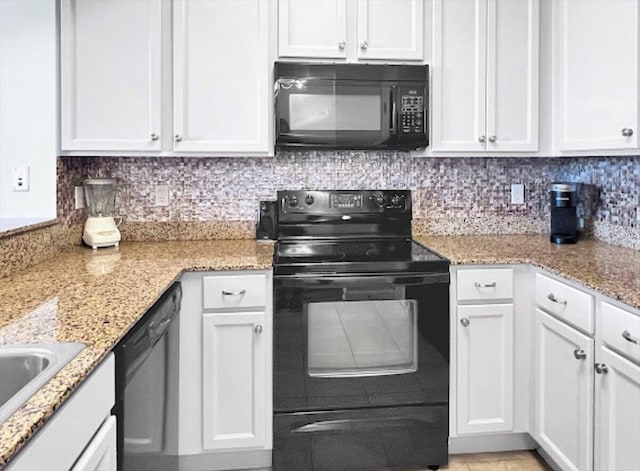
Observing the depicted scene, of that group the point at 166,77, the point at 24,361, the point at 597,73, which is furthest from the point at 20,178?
the point at 597,73

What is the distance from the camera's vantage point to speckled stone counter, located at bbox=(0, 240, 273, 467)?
3.05ft

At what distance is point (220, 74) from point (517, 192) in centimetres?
170

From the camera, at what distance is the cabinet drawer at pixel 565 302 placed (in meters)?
1.89

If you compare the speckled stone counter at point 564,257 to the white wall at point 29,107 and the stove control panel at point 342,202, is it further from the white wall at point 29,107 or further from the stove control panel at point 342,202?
the white wall at point 29,107

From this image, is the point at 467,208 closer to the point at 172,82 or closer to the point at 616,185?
the point at 616,185

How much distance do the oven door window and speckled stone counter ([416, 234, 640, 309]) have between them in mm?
341

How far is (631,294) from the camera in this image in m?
1.69

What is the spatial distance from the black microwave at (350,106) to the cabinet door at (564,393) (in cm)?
104

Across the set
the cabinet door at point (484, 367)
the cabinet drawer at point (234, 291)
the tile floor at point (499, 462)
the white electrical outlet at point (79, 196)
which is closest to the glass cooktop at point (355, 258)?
the cabinet drawer at point (234, 291)

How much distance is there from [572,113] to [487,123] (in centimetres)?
37

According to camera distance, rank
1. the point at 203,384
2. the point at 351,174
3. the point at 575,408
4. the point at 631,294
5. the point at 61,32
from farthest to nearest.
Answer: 1. the point at 351,174
2. the point at 61,32
3. the point at 203,384
4. the point at 575,408
5. the point at 631,294

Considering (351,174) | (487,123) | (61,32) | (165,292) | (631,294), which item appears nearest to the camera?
(631,294)

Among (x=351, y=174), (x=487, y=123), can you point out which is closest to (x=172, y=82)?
(x=351, y=174)

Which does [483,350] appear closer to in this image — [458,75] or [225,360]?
[225,360]
